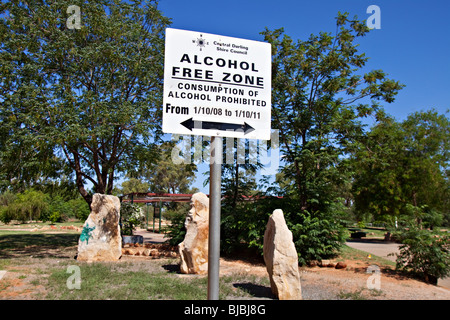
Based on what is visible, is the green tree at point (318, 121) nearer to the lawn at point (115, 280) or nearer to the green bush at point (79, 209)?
the lawn at point (115, 280)

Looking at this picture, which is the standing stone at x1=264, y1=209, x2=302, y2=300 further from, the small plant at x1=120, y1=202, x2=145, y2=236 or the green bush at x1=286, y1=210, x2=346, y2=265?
the small plant at x1=120, y1=202, x2=145, y2=236

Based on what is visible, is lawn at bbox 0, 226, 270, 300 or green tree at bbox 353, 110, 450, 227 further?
green tree at bbox 353, 110, 450, 227

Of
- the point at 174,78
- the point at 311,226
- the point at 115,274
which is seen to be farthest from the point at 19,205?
the point at 174,78

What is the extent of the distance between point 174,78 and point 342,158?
34.3 feet

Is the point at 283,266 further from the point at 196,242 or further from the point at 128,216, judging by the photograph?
the point at 128,216

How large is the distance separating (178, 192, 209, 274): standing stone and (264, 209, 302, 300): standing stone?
3148mm

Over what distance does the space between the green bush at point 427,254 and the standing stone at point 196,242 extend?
605 centimetres

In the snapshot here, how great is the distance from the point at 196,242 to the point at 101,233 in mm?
4109

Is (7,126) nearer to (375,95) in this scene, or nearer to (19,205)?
(375,95)

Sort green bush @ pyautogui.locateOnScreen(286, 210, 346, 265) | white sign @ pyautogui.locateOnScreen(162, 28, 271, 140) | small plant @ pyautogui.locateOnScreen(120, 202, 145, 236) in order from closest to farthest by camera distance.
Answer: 1. white sign @ pyautogui.locateOnScreen(162, 28, 271, 140)
2. green bush @ pyautogui.locateOnScreen(286, 210, 346, 265)
3. small plant @ pyautogui.locateOnScreen(120, 202, 145, 236)

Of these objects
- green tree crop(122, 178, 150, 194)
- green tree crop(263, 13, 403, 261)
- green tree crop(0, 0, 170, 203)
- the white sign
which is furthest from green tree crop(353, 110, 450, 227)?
green tree crop(122, 178, 150, 194)

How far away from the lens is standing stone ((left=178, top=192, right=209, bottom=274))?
9.84 m

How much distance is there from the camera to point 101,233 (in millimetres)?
12047

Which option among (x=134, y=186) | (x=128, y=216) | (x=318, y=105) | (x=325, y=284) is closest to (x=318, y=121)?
(x=318, y=105)
